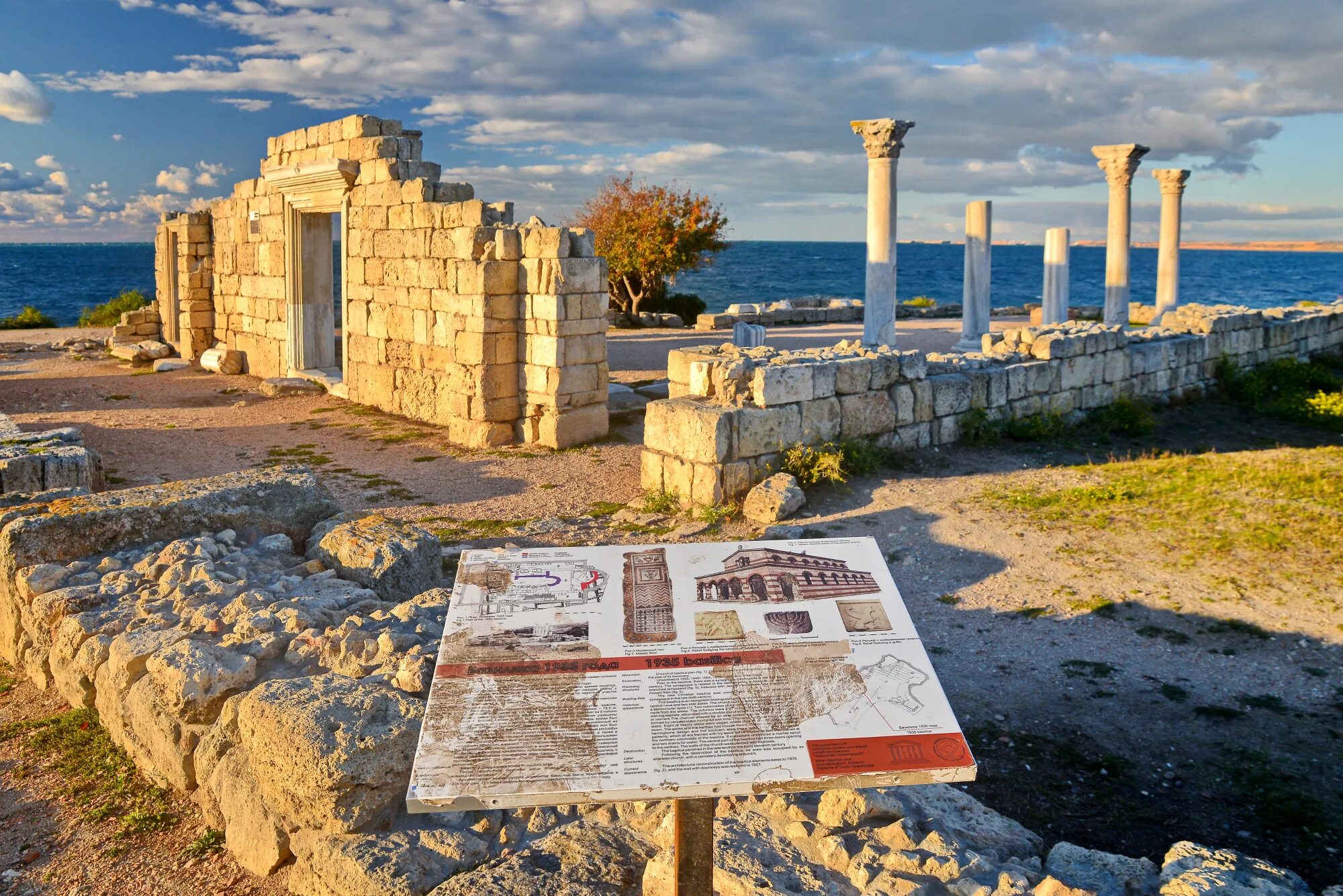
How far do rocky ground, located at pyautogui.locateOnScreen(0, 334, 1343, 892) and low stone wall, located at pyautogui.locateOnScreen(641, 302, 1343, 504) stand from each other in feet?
1.58

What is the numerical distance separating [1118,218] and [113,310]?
23.8 metres

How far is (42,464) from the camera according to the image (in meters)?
7.12

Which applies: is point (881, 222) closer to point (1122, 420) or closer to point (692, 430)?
point (1122, 420)

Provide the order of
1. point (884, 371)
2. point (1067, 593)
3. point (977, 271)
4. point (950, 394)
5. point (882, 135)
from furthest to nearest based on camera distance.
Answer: point (977, 271), point (882, 135), point (950, 394), point (884, 371), point (1067, 593)

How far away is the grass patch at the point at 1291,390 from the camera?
13.2 m

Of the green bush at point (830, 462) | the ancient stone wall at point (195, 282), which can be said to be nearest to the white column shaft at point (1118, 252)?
the green bush at point (830, 462)

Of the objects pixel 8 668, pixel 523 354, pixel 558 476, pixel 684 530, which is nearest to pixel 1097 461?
pixel 684 530

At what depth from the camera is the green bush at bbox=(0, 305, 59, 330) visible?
2578 cm

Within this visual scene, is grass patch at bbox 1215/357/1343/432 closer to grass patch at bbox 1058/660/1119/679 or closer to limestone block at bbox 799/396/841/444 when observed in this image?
limestone block at bbox 799/396/841/444

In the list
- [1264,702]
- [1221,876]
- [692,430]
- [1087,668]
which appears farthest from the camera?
[692,430]

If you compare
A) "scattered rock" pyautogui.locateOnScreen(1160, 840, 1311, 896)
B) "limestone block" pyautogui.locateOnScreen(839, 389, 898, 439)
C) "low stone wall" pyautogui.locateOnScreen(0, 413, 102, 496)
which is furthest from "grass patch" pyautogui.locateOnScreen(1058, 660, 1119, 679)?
"low stone wall" pyautogui.locateOnScreen(0, 413, 102, 496)

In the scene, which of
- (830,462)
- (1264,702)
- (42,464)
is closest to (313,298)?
(42,464)

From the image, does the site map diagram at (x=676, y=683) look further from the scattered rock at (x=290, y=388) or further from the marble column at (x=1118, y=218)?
the marble column at (x=1118, y=218)

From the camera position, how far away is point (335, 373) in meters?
15.6
